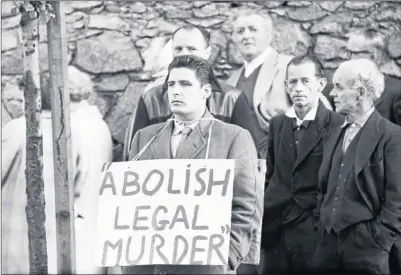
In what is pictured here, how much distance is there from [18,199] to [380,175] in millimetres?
2030

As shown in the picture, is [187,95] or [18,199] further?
[18,199]

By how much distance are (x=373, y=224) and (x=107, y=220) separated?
1367mm

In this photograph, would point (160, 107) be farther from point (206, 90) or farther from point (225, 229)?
point (225, 229)

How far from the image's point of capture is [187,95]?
489cm

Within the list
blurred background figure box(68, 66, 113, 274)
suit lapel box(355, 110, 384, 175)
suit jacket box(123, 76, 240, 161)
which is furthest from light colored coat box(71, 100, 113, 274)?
suit lapel box(355, 110, 384, 175)

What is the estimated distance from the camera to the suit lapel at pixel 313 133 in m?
5.16

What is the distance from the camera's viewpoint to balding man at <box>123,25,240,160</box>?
16.9 ft

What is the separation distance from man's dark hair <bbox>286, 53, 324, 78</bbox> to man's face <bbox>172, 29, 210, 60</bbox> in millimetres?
471

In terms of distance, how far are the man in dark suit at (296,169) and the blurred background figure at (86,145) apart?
0.95 m

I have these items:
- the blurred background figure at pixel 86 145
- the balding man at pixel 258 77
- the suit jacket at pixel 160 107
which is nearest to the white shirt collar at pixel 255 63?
the balding man at pixel 258 77

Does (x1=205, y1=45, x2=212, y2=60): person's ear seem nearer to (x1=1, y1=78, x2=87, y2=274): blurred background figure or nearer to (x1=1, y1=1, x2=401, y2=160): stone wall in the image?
(x1=1, y1=1, x2=401, y2=160): stone wall

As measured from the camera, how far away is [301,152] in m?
5.17

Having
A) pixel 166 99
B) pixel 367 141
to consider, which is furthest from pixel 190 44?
pixel 367 141

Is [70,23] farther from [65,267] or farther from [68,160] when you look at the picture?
[65,267]
